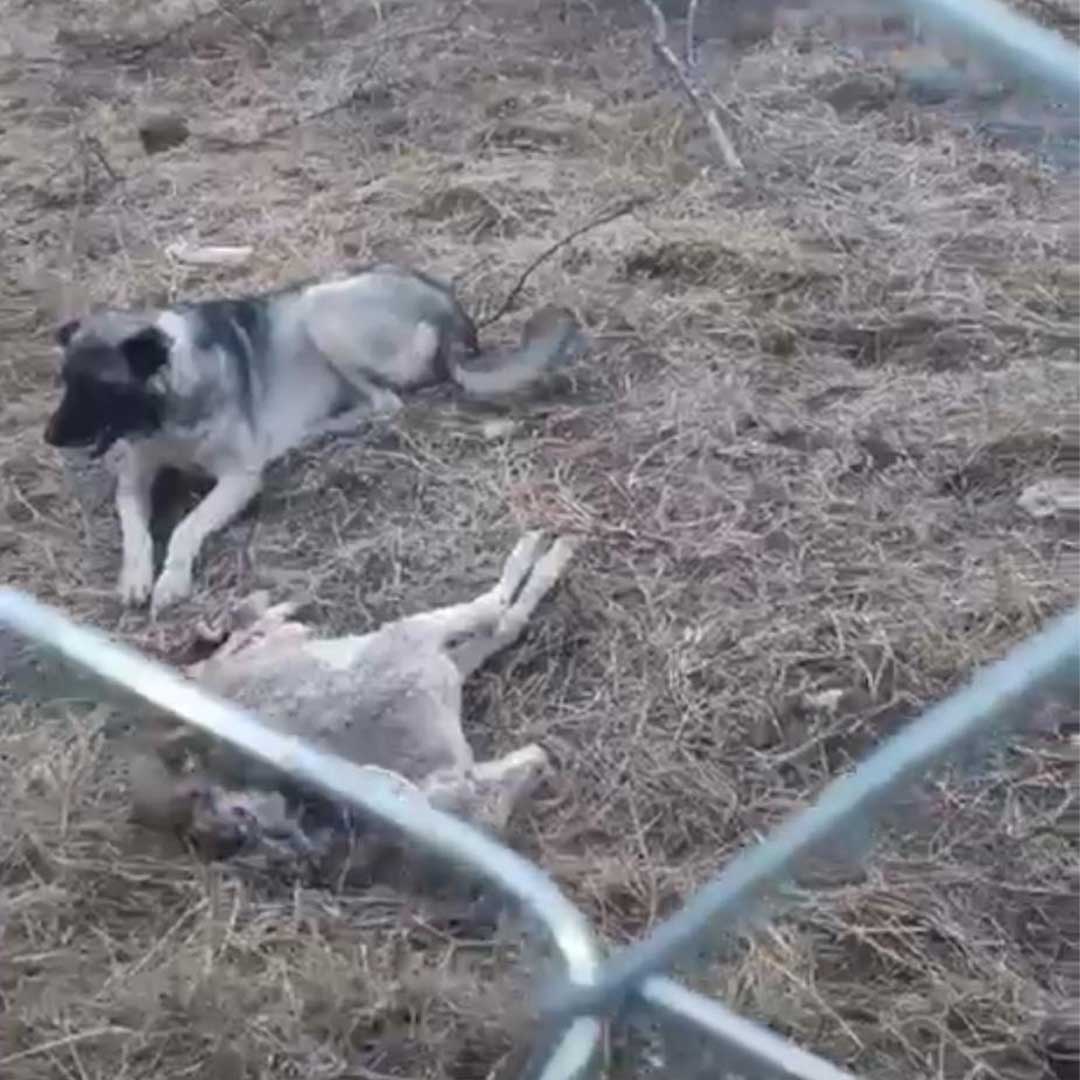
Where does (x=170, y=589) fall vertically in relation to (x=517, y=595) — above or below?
below

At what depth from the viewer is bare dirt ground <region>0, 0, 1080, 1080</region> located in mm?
3178

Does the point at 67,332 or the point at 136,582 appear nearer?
the point at 136,582

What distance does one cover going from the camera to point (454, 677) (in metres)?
3.77

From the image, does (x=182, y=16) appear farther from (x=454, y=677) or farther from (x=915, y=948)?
(x=915, y=948)

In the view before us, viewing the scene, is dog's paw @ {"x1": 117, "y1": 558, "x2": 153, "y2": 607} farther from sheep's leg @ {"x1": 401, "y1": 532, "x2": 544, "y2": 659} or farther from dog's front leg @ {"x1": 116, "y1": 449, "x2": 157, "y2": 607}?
sheep's leg @ {"x1": 401, "y1": 532, "x2": 544, "y2": 659}

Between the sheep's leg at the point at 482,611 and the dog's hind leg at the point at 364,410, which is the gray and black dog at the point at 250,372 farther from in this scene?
the sheep's leg at the point at 482,611

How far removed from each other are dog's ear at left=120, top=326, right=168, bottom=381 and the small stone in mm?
1449

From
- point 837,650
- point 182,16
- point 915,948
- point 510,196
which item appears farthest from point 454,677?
point 182,16

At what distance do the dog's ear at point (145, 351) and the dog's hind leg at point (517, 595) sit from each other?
794mm

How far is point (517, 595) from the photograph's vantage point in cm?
402

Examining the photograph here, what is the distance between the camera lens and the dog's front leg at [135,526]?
4.23 m

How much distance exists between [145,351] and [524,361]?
0.70 meters

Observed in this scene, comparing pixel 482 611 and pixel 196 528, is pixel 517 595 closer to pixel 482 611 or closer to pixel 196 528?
pixel 482 611

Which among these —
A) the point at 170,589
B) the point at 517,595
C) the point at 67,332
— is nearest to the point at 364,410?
the point at 67,332
